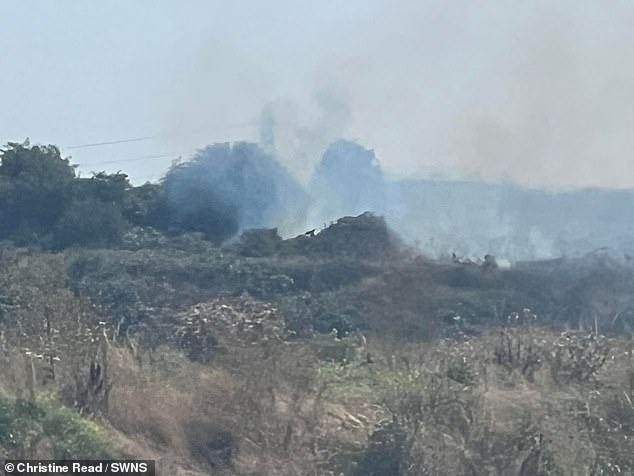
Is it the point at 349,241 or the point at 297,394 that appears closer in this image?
the point at 297,394

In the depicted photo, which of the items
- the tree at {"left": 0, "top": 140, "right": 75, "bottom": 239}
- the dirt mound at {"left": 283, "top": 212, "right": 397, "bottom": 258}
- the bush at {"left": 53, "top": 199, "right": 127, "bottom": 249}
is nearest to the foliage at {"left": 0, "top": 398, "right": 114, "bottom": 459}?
the dirt mound at {"left": 283, "top": 212, "right": 397, "bottom": 258}

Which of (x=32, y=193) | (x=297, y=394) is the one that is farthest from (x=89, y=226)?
(x=297, y=394)

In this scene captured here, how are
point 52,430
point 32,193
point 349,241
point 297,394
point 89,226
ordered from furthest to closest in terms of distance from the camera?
point 32,193 → point 89,226 → point 349,241 → point 297,394 → point 52,430

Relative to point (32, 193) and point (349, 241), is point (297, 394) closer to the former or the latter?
point (349, 241)

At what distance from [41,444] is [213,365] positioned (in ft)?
12.5

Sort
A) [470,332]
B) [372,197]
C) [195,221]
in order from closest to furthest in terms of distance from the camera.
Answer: [470,332]
[195,221]
[372,197]

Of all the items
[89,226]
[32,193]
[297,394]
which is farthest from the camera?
[32,193]

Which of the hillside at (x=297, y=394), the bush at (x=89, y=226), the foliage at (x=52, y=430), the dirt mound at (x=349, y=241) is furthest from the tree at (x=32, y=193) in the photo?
the foliage at (x=52, y=430)

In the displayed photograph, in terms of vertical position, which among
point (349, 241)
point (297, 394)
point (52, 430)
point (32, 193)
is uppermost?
point (32, 193)

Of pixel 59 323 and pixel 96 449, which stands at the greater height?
pixel 59 323

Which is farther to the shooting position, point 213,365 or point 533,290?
point 533,290

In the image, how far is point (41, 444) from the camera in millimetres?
11438

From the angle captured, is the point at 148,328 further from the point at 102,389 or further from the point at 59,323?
the point at 102,389

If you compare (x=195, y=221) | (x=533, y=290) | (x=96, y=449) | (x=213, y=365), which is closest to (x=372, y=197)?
(x=195, y=221)
